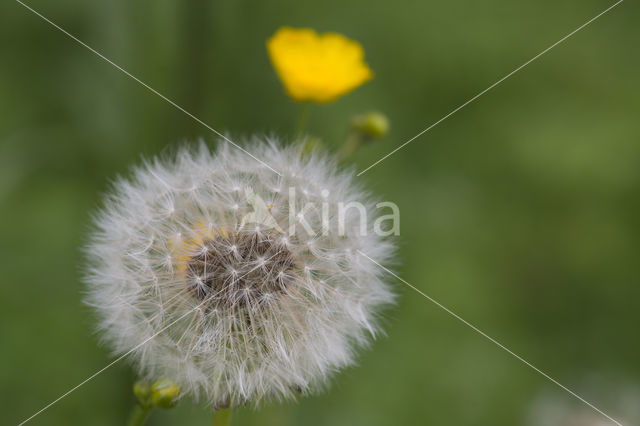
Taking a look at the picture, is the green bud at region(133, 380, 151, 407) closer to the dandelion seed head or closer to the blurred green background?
the dandelion seed head

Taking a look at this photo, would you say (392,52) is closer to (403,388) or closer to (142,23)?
(142,23)

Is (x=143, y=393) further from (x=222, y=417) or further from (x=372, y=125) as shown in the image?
(x=372, y=125)

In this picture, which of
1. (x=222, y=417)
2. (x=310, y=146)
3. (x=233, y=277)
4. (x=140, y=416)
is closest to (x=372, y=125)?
(x=310, y=146)

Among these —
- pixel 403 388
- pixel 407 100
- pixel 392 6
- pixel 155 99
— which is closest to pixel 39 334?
pixel 155 99

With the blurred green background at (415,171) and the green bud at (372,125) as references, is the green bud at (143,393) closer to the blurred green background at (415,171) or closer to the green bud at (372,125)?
the blurred green background at (415,171)

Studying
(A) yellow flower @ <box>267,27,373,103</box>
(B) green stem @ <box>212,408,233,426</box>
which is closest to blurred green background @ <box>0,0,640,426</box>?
(A) yellow flower @ <box>267,27,373,103</box>

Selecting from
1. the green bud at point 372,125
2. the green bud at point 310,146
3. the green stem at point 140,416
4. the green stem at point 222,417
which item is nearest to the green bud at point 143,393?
the green stem at point 140,416
